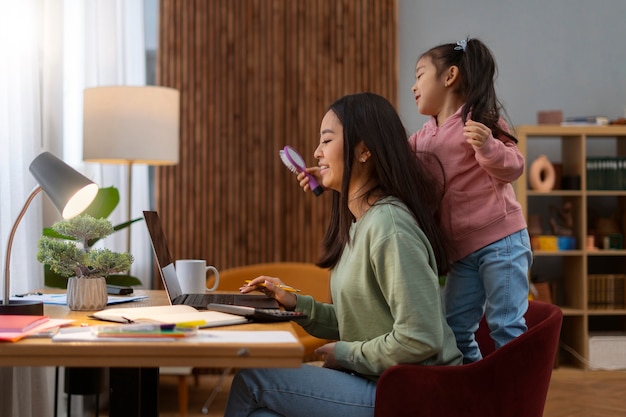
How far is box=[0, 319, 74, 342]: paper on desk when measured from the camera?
4.74ft

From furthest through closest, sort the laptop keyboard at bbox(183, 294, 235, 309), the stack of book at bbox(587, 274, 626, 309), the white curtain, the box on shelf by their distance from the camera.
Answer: the stack of book at bbox(587, 274, 626, 309)
the box on shelf
the white curtain
the laptop keyboard at bbox(183, 294, 235, 309)

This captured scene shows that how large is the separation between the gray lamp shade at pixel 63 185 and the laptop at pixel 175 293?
0.76 ft

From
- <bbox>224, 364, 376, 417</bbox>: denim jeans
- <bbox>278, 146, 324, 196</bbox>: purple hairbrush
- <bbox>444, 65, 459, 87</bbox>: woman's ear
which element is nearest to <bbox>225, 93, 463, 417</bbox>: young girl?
<bbox>224, 364, 376, 417</bbox>: denim jeans

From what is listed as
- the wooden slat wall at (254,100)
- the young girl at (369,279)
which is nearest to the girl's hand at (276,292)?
the young girl at (369,279)

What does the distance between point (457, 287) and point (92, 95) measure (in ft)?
7.02

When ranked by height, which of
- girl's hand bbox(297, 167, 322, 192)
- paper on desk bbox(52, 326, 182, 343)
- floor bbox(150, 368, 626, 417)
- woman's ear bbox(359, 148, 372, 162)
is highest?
woman's ear bbox(359, 148, 372, 162)

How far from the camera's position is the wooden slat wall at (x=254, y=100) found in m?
5.28

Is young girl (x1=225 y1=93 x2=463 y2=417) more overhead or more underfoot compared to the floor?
more overhead

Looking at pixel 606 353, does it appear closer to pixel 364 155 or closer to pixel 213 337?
pixel 364 155

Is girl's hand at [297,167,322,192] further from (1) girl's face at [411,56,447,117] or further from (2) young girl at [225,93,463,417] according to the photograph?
(1) girl's face at [411,56,447,117]

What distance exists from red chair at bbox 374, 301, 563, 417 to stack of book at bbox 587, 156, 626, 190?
412 cm

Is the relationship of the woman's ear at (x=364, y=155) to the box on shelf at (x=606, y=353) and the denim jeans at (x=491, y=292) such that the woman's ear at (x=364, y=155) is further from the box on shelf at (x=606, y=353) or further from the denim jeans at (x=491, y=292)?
the box on shelf at (x=606, y=353)

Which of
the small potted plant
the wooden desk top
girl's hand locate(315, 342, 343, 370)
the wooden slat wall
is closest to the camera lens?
the wooden desk top

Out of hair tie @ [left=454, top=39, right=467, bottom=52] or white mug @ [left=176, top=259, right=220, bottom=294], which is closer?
white mug @ [left=176, top=259, right=220, bottom=294]
